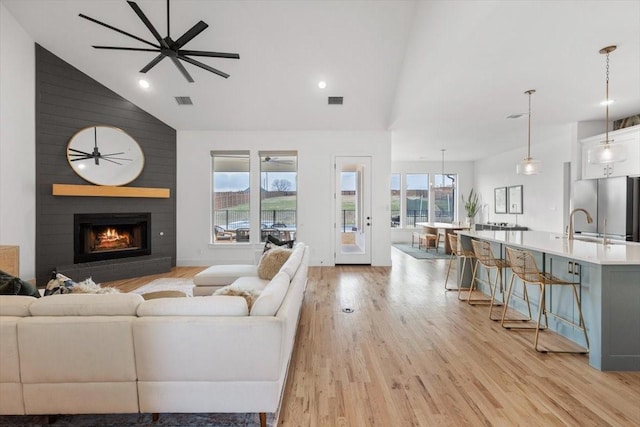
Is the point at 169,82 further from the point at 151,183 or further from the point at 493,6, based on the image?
the point at 493,6

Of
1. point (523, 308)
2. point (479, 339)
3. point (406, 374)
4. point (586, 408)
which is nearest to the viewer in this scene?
point (586, 408)

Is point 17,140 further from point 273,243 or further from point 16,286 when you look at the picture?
point 273,243

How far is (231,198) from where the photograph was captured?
692cm

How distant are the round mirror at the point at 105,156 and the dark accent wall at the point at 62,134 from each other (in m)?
0.10

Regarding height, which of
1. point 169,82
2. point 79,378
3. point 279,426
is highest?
point 169,82

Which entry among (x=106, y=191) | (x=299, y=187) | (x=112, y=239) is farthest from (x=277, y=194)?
(x=112, y=239)

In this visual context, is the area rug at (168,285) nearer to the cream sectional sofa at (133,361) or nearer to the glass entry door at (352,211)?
the cream sectional sofa at (133,361)

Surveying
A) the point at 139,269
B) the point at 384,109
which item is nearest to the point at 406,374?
the point at 384,109

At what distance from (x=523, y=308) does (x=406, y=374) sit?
88.3 inches

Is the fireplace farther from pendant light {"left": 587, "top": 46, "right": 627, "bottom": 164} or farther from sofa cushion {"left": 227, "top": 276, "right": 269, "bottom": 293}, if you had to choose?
pendant light {"left": 587, "top": 46, "right": 627, "bottom": 164}

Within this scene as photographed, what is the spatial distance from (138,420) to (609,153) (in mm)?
4848

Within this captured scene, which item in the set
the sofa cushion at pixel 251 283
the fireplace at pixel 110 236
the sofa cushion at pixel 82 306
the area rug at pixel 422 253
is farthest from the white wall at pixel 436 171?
the sofa cushion at pixel 82 306

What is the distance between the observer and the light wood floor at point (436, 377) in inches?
77.8

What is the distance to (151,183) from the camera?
6262 mm
